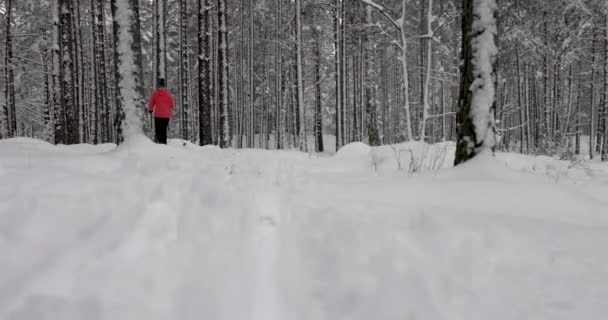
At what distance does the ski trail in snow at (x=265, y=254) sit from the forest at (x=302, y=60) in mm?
3249

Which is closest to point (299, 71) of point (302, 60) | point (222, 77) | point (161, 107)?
point (222, 77)

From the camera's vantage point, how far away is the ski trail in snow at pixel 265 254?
2195 millimetres

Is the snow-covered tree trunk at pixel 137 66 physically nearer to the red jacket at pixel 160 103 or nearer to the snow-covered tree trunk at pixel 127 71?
the snow-covered tree trunk at pixel 127 71

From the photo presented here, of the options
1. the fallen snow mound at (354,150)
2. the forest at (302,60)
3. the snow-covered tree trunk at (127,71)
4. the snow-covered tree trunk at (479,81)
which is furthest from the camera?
the forest at (302,60)

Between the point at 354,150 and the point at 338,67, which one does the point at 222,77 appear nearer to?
the point at 338,67

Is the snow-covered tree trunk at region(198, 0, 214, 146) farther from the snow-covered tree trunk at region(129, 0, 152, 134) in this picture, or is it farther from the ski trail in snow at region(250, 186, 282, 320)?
the ski trail in snow at region(250, 186, 282, 320)

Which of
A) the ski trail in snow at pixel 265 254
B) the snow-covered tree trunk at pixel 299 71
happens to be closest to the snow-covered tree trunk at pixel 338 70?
the snow-covered tree trunk at pixel 299 71

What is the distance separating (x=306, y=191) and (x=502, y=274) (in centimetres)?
165

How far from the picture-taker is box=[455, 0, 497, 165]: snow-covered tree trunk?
4.39 m

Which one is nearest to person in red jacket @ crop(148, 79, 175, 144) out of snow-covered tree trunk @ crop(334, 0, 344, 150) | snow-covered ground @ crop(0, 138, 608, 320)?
snow-covered ground @ crop(0, 138, 608, 320)

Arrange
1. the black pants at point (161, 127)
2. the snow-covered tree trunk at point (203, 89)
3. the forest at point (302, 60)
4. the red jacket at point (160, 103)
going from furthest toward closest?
the snow-covered tree trunk at point (203, 89)
the forest at point (302, 60)
the black pants at point (161, 127)
the red jacket at point (160, 103)

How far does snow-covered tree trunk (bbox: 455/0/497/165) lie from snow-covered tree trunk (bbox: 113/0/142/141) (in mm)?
5018

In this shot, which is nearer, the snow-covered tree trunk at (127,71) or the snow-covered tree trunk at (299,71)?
the snow-covered tree trunk at (127,71)

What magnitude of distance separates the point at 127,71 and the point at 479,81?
530cm
